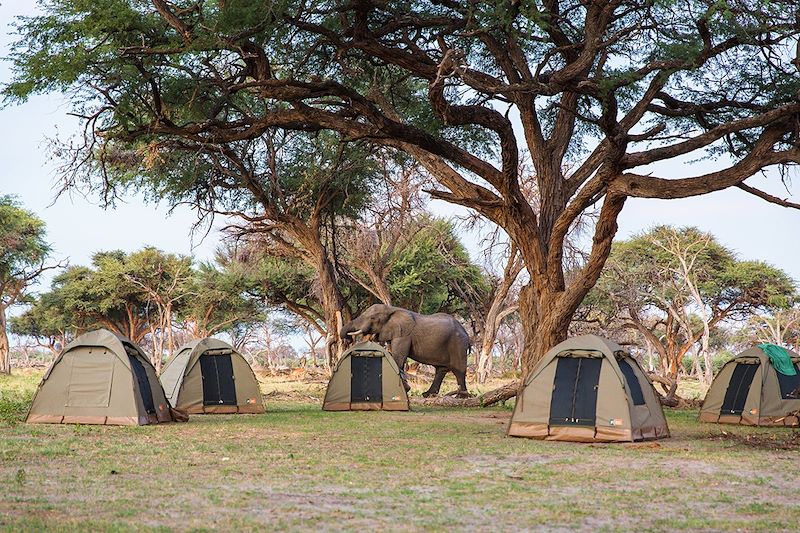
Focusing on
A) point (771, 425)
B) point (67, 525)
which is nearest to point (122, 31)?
point (67, 525)

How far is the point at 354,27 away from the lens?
15.6 meters

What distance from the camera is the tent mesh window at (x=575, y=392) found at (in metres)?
12.5

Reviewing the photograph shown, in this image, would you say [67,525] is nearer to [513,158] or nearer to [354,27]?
[354,27]

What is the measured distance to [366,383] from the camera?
18.5 meters

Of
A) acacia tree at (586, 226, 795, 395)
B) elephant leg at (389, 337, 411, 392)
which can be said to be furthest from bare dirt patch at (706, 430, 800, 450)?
acacia tree at (586, 226, 795, 395)

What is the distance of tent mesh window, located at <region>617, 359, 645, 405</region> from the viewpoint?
12.6 meters

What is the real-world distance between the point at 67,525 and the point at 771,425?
12.2 m

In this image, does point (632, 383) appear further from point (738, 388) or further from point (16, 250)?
point (16, 250)

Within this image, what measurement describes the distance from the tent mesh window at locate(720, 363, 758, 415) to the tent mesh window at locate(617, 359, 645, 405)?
3779mm

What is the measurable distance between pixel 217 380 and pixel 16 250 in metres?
23.5

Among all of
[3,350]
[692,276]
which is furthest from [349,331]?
[3,350]

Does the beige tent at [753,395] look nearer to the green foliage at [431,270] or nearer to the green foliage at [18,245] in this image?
the green foliage at [431,270]

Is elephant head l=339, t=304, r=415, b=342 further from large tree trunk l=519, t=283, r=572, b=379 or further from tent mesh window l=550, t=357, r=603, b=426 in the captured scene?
tent mesh window l=550, t=357, r=603, b=426

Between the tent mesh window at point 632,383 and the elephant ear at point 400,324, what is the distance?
9.43 m
